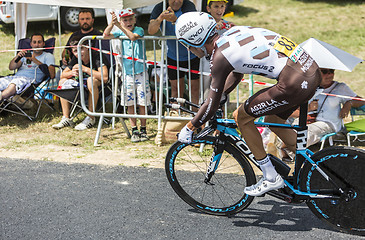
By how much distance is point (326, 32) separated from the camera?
14430 millimetres

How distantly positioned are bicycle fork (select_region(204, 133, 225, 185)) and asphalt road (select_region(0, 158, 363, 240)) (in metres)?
0.41

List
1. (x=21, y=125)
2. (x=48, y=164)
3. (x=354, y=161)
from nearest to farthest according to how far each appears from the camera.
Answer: (x=354, y=161) → (x=48, y=164) → (x=21, y=125)

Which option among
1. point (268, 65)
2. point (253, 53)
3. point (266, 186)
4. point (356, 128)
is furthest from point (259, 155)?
point (356, 128)

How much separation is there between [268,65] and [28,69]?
19.8 feet

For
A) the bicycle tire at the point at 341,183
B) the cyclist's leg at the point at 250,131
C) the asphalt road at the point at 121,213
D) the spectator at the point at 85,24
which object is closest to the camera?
the bicycle tire at the point at 341,183

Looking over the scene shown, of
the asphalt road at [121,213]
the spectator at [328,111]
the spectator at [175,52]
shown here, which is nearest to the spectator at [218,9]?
the spectator at [175,52]

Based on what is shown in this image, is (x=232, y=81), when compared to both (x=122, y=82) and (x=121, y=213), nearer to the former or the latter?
(x=121, y=213)

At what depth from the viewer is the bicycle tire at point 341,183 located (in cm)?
434

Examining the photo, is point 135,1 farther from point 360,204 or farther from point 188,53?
point 360,204

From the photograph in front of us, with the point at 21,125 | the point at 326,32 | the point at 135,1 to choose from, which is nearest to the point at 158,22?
the point at 135,1

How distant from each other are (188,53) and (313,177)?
322 centimetres

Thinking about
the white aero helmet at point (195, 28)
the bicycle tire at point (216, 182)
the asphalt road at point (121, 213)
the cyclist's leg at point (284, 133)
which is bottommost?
the asphalt road at point (121, 213)

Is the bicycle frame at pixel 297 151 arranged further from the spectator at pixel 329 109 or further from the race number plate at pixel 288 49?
the spectator at pixel 329 109

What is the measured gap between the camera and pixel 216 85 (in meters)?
4.23
